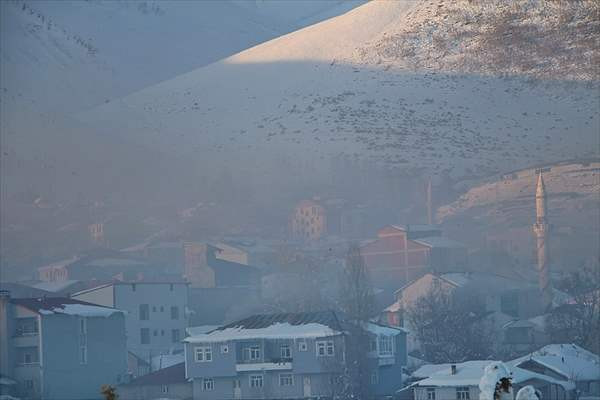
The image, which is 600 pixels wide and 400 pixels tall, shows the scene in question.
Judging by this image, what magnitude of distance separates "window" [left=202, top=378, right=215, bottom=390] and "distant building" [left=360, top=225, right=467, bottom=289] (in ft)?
132

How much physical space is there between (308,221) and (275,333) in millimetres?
63668

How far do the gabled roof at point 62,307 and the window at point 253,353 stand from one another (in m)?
10.6

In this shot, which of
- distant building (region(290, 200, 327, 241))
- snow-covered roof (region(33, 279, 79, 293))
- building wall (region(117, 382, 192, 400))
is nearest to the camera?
building wall (region(117, 382, 192, 400))

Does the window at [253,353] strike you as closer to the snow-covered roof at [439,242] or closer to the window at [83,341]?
the window at [83,341]

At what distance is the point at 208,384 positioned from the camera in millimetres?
65438

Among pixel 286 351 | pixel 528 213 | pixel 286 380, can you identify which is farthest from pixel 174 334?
pixel 528 213

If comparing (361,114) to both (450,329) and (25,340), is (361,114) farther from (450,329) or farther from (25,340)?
(25,340)

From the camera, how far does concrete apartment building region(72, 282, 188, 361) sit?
84500mm

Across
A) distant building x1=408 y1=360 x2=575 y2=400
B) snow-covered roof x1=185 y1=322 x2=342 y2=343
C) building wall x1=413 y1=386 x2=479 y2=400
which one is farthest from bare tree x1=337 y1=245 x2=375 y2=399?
building wall x1=413 y1=386 x2=479 y2=400

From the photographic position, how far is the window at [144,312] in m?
85.3

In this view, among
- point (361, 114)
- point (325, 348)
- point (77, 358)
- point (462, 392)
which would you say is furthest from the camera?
point (361, 114)

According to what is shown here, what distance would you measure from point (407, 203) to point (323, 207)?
7484 millimetres

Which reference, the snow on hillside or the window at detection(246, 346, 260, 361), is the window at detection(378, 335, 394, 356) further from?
the snow on hillside

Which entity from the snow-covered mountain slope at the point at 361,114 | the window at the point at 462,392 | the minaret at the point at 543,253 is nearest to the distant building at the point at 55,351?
the window at the point at 462,392
